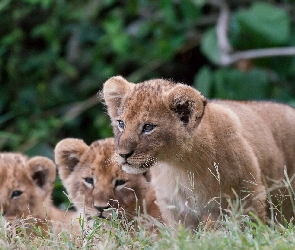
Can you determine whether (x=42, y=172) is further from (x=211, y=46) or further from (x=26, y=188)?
(x=211, y=46)

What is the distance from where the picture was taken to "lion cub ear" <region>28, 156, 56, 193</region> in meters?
7.15

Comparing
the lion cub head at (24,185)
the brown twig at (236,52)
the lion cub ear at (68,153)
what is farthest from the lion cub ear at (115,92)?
the brown twig at (236,52)

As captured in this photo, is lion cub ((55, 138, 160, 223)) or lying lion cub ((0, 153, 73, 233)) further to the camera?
lying lion cub ((0, 153, 73, 233))

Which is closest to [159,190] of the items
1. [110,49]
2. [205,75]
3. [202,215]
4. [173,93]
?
[202,215]

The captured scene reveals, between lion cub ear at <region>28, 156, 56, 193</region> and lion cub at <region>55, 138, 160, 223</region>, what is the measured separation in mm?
335

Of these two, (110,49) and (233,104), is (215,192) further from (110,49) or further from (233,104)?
(110,49)

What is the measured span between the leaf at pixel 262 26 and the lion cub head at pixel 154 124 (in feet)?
13.1

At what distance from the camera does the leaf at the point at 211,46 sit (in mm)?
9594

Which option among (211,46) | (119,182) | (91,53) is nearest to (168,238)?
(119,182)

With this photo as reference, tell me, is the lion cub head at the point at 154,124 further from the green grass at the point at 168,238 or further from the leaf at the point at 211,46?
the leaf at the point at 211,46

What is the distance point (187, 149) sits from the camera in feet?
18.6

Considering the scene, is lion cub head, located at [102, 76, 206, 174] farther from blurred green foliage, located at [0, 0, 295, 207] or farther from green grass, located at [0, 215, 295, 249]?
blurred green foliage, located at [0, 0, 295, 207]

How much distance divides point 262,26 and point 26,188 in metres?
3.76

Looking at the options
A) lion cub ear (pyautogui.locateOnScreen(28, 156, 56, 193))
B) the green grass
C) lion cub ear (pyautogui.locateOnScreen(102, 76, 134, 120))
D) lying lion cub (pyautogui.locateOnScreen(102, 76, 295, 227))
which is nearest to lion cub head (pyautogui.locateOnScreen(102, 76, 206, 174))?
lying lion cub (pyautogui.locateOnScreen(102, 76, 295, 227))
